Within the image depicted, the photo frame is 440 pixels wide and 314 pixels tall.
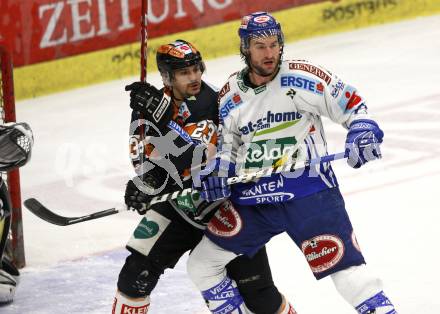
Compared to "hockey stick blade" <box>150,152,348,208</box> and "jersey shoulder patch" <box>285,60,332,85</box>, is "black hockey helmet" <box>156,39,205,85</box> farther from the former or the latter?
"hockey stick blade" <box>150,152,348,208</box>

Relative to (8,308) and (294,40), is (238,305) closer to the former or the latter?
(8,308)

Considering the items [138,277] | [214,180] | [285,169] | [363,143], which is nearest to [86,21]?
[138,277]

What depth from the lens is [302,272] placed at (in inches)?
228

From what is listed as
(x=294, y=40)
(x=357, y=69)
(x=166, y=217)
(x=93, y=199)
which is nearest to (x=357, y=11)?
(x=294, y=40)

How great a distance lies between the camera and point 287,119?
4.45 m

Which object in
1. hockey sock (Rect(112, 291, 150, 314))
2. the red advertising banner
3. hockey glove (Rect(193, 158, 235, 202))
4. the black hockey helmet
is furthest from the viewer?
the red advertising banner

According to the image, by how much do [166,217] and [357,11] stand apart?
6.49 metres

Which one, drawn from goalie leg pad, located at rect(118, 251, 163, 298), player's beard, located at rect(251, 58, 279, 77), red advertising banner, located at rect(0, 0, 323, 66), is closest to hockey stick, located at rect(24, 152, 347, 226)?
goalie leg pad, located at rect(118, 251, 163, 298)

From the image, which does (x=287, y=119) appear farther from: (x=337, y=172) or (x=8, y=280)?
(x=337, y=172)

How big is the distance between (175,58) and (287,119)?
52cm

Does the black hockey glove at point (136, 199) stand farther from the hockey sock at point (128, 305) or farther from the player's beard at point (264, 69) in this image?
the player's beard at point (264, 69)

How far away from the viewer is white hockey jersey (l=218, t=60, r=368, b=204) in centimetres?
440

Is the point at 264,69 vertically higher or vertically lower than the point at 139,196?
higher

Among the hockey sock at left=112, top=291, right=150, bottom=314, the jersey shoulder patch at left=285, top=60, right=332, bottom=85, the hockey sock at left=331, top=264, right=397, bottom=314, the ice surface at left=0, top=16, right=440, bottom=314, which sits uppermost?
the jersey shoulder patch at left=285, top=60, right=332, bottom=85
